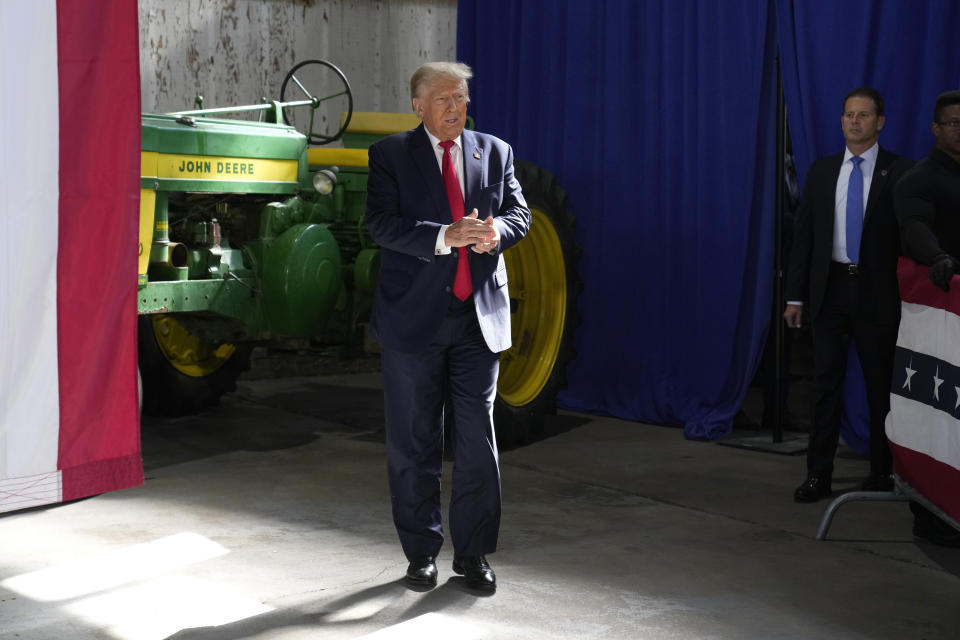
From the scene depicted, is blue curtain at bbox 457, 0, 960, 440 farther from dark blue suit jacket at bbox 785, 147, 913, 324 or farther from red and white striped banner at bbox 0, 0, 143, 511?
red and white striped banner at bbox 0, 0, 143, 511

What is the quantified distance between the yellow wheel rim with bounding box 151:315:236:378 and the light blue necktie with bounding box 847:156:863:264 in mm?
3092

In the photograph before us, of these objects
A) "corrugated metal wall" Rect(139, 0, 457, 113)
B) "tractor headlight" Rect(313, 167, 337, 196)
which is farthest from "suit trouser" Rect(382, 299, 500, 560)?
"corrugated metal wall" Rect(139, 0, 457, 113)

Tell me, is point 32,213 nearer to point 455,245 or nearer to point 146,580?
point 455,245

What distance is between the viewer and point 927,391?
3840mm

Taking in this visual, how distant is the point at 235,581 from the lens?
364 centimetres

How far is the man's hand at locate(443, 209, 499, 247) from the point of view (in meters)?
3.41

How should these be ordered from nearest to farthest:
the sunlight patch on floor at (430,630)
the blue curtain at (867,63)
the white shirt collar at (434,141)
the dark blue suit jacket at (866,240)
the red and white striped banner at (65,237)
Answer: the red and white striped banner at (65,237)
the sunlight patch on floor at (430,630)
the white shirt collar at (434,141)
the dark blue suit jacket at (866,240)
the blue curtain at (867,63)

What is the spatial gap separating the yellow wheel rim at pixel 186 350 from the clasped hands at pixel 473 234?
9.63 ft

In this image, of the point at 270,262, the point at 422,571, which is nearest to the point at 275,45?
the point at 270,262

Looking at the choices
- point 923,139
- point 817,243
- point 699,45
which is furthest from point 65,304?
point 699,45

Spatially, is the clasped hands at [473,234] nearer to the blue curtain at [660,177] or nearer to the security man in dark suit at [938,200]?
the security man in dark suit at [938,200]

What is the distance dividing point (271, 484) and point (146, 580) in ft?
4.17

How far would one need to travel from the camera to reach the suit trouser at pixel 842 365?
4.60 metres

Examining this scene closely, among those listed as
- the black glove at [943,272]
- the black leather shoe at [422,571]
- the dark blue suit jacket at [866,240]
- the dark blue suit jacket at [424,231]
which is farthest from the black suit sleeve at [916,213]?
the black leather shoe at [422,571]
